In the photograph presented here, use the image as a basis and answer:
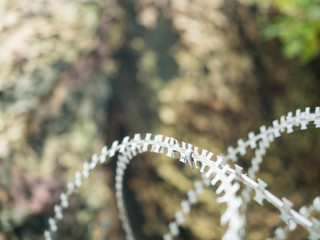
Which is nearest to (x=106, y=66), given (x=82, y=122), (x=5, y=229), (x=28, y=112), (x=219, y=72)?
(x=82, y=122)

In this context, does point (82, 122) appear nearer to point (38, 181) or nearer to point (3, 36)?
point (38, 181)

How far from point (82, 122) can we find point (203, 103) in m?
0.93

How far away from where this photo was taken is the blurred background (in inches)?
76.5

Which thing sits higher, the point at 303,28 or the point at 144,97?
the point at 303,28

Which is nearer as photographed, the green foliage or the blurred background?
the green foliage

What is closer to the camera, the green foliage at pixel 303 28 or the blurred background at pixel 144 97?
the green foliage at pixel 303 28

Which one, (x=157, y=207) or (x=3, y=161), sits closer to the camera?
(x=3, y=161)

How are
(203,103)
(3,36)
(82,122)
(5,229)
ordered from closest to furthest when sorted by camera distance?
(5,229), (3,36), (82,122), (203,103)

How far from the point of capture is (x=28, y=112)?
1987 millimetres

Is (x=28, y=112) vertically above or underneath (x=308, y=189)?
underneath

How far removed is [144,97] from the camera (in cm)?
239

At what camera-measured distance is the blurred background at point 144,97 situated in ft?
6.38

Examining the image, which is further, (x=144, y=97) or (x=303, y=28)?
(x=144, y=97)

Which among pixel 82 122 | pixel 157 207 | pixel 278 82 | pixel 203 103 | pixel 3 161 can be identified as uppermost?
pixel 278 82
